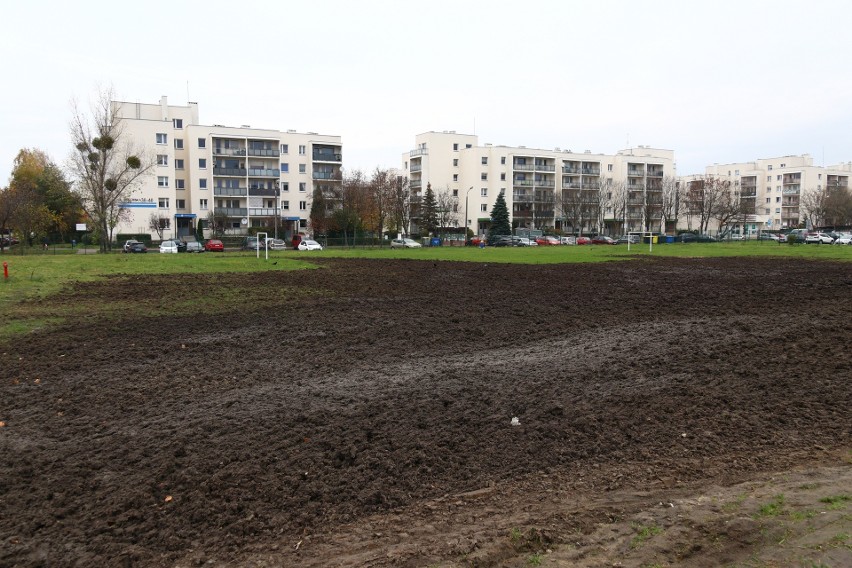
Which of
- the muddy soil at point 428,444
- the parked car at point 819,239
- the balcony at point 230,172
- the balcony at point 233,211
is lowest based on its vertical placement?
the muddy soil at point 428,444

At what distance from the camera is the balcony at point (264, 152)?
94.3 meters

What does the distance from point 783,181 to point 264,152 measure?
416 feet

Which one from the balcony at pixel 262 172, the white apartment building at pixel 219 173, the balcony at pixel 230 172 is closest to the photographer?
the white apartment building at pixel 219 173

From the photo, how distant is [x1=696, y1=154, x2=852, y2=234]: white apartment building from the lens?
152 metres

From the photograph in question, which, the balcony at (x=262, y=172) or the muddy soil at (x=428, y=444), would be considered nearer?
the muddy soil at (x=428, y=444)

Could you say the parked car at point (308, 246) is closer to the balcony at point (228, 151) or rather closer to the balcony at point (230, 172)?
the balcony at point (230, 172)

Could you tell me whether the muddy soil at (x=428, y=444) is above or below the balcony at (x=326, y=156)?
below

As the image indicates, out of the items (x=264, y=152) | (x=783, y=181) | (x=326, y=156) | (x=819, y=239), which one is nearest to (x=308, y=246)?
(x=264, y=152)

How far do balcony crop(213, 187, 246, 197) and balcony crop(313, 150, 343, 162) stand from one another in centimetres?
1276

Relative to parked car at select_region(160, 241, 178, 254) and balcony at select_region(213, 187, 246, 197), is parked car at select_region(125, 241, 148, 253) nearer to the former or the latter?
parked car at select_region(160, 241, 178, 254)

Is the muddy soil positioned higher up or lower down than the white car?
lower down

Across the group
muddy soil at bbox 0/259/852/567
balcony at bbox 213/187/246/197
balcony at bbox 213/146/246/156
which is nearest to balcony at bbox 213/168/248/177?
balcony at bbox 213/187/246/197

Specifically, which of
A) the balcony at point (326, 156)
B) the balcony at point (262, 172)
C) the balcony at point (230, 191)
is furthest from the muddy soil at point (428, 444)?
the balcony at point (326, 156)

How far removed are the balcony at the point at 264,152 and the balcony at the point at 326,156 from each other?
6.11m
